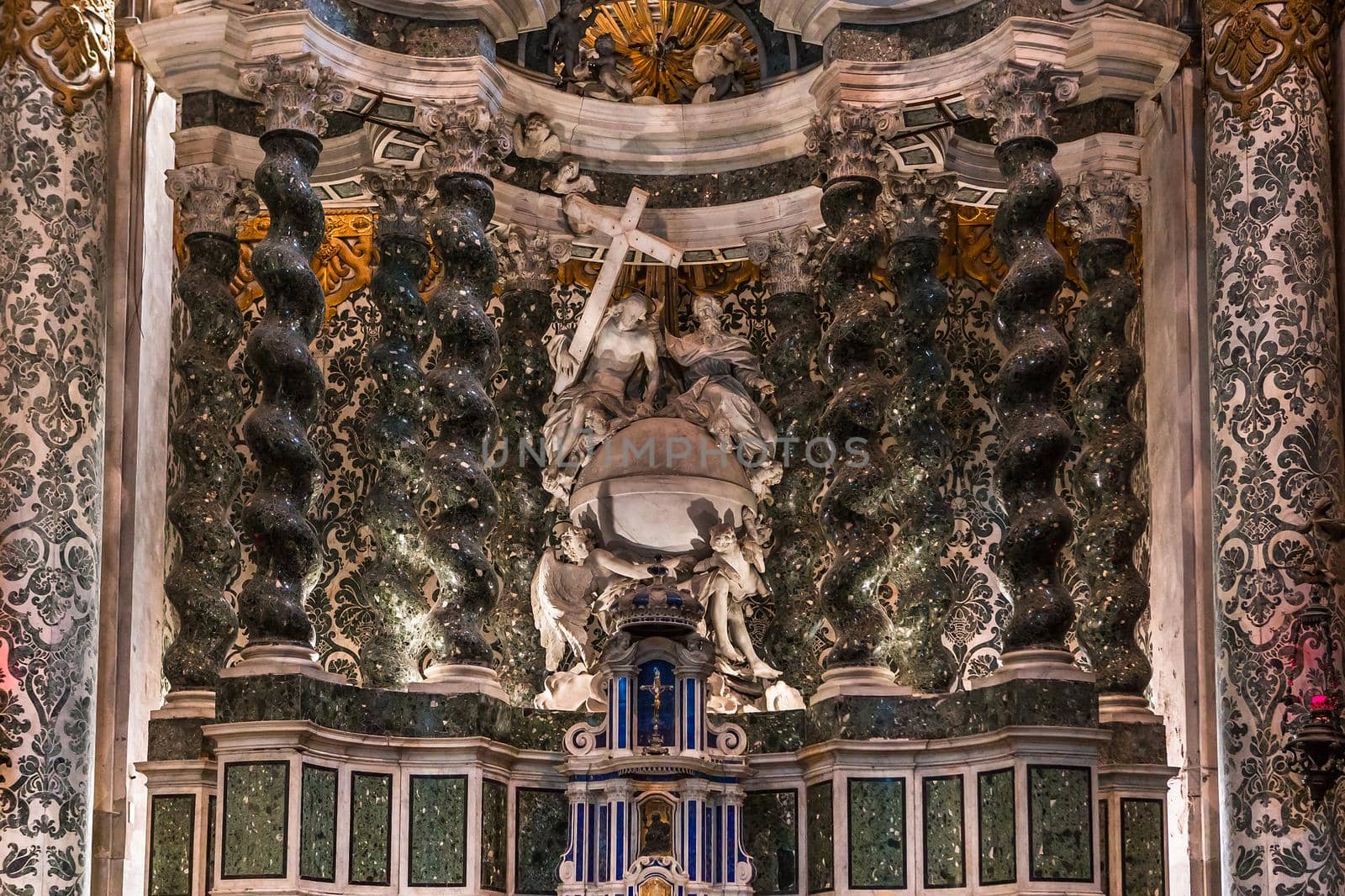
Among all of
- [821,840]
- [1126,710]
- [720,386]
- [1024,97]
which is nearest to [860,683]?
[821,840]

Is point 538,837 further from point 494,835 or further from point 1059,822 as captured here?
point 1059,822

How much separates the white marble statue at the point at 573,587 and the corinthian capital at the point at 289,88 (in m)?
4.28

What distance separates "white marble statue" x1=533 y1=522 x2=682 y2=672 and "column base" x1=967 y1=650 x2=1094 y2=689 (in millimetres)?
3562

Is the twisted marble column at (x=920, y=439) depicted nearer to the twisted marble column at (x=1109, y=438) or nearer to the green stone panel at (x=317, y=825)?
the twisted marble column at (x=1109, y=438)

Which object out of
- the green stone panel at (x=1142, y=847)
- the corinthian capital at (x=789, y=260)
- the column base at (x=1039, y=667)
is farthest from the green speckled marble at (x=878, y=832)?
the corinthian capital at (x=789, y=260)

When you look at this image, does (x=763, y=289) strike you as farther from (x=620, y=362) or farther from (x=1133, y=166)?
(x=1133, y=166)

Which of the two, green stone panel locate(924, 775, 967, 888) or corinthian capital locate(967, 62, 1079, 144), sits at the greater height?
corinthian capital locate(967, 62, 1079, 144)

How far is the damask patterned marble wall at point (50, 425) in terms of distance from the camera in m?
18.9

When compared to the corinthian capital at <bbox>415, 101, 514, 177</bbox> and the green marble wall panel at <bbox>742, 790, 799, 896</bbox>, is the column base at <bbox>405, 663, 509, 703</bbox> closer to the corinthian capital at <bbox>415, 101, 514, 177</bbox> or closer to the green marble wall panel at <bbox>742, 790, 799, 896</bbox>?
the green marble wall panel at <bbox>742, 790, 799, 896</bbox>

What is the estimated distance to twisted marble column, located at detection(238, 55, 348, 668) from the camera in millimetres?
19453

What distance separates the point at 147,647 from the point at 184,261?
347 cm

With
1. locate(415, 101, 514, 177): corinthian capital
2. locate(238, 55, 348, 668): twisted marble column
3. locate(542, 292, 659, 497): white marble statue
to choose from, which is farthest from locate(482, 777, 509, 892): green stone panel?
locate(415, 101, 514, 177): corinthian capital

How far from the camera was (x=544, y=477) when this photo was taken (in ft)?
73.3

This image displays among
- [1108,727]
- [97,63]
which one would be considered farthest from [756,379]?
[97,63]
